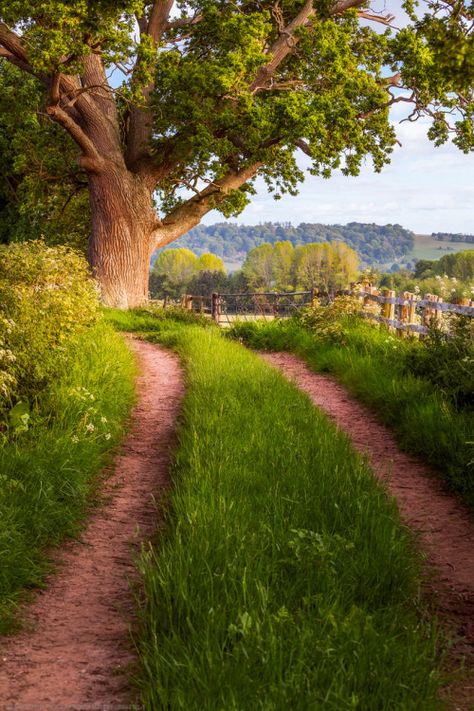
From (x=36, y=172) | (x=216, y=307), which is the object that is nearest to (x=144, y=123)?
(x=36, y=172)

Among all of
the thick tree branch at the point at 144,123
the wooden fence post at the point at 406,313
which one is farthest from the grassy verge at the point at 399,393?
the thick tree branch at the point at 144,123

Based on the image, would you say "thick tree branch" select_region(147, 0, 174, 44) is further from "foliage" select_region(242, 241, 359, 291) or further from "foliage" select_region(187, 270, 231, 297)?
"foliage" select_region(242, 241, 359, 291)

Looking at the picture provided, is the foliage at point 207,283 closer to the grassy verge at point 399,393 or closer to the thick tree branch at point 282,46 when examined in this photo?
the thick tree branch at point 282,46

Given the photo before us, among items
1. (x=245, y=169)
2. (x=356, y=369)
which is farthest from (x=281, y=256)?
(x=356, y=369)

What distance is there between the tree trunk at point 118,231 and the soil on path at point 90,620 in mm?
15397

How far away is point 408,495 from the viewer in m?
6.84

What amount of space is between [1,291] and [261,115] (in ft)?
38.7

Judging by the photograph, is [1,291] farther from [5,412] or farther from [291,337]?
[291,337]

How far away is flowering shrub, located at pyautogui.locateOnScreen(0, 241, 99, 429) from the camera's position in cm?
848

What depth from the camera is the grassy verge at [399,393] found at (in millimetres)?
7379

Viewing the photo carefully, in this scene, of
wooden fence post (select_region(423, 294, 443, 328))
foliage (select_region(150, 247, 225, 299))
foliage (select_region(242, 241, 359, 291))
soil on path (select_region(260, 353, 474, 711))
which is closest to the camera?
soil on path (select_region(260, 353, 474, 711))

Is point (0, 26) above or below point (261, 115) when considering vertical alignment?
above

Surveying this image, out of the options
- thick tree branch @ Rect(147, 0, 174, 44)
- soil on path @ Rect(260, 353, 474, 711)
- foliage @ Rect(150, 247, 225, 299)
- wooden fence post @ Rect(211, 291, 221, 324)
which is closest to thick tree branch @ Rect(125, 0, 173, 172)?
thick tree branch @ Rect(147, 0, 174, 44)

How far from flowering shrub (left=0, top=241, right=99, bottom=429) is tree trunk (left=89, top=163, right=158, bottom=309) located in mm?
8652
